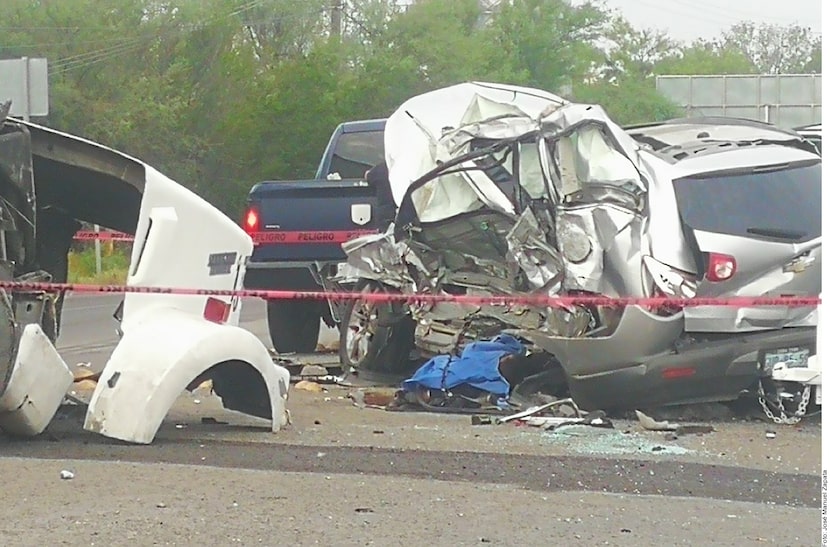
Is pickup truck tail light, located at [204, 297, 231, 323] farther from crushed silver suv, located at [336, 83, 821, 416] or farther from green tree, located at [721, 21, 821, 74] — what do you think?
green tree, located at [721, 21, 821, 74]

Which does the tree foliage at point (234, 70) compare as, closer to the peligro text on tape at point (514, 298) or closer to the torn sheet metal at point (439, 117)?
the torn sheet metal at point (439, 117)

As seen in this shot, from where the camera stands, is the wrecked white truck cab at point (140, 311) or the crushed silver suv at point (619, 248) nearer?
the wrecked white truck cab at point (140, 311)

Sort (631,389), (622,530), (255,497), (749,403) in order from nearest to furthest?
(622,530) → (255,497) → (631,389) → (749,403)

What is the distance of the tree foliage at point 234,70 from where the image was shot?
3750 centimetres

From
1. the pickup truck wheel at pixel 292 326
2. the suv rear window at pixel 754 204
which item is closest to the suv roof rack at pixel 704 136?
the suv rear window at pixel 754 204

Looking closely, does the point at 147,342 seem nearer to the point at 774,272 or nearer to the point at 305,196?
the point at 774,272

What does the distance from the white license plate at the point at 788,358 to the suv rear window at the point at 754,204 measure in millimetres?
706

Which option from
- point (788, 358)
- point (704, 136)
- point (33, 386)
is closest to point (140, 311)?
point (33, 386)

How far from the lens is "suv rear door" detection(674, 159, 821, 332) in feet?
30.3

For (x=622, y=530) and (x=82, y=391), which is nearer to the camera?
(x=622, y=530)

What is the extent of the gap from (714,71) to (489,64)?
23124 millimetres

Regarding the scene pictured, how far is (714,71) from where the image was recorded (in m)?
66.8

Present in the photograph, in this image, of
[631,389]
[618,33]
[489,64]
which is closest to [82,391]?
[631,389]

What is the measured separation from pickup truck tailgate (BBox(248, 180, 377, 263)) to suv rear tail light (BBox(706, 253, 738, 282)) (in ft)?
17.2
